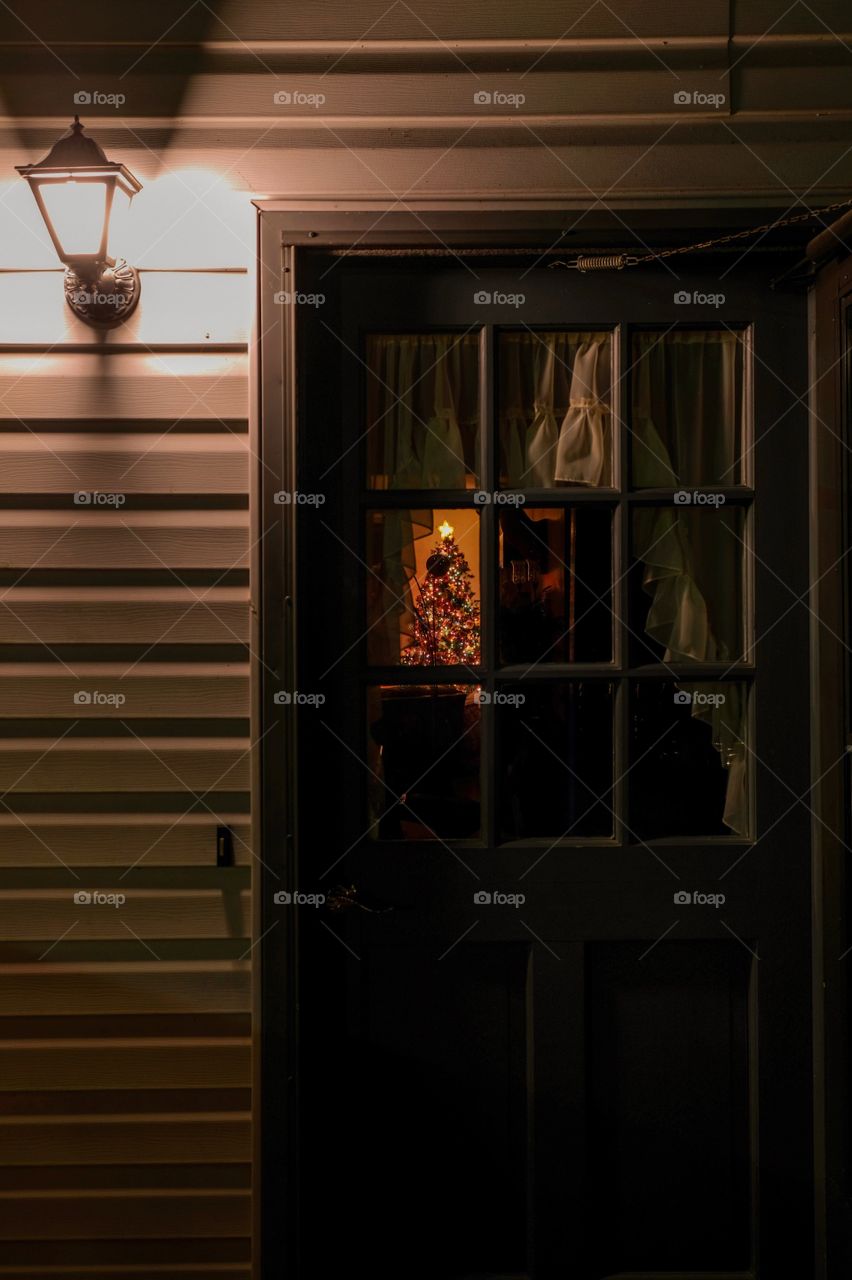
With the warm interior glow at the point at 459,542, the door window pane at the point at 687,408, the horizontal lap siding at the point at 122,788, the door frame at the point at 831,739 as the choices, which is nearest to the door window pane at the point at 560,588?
the warm interior glow at the point at 459,542

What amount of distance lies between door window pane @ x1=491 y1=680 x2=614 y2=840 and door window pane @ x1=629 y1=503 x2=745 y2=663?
0.66 ft

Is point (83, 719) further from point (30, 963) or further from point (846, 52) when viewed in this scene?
point (846, 52)

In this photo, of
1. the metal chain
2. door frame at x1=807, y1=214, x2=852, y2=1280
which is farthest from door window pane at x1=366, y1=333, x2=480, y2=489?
door frame at x1=807, y1=214, x2=852, y2=1280

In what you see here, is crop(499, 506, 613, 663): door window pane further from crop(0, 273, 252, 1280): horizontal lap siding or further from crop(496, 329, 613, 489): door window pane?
crop(0, 273, 252, 1280): horizontal lap siding

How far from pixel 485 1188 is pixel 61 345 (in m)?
2.46

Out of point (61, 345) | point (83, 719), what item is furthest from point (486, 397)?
point (83, 719)

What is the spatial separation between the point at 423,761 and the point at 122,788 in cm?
78

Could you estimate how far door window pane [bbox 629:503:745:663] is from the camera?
100 inches

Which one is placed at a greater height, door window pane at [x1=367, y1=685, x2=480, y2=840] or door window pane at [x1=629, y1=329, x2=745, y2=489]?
door window pane at [x1=629, y1=329, x2=745, y2=489]

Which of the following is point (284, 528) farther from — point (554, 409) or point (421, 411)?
point (554, 409)

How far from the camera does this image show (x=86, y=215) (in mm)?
2305

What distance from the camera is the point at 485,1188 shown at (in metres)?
2.54

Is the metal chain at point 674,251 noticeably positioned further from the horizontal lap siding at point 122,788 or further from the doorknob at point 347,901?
the doorknob at point 347,901

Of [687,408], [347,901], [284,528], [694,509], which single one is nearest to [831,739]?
[694,509]
